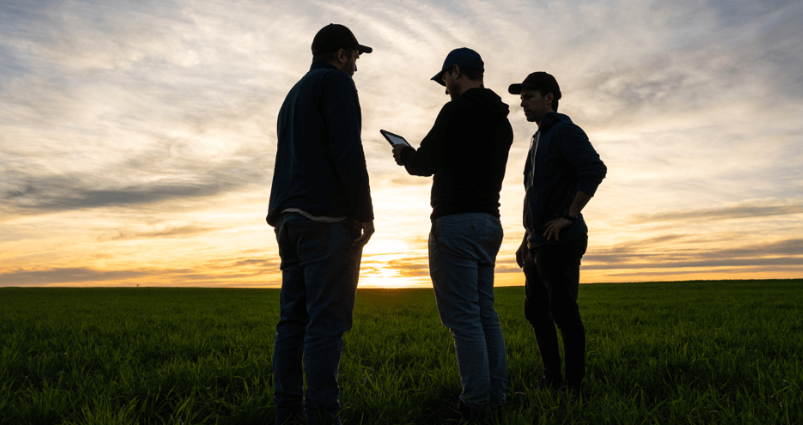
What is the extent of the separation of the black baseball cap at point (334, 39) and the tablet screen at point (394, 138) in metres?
0.66

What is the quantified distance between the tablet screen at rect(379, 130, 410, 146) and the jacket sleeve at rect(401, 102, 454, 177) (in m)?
0.26

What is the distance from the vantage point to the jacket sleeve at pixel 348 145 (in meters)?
2.54

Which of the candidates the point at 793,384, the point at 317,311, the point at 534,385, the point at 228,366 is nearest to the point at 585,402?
the point at 534,385

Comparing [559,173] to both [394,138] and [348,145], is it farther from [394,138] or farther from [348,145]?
[348,145]

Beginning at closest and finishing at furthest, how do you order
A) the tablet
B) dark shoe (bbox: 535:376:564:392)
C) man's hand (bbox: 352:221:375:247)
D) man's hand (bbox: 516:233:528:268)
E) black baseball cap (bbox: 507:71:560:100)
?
1. man's hand (bbox: 352:221:375:247)
2. the tablet
3. dark shoe (bbox: 535:376:564:392)
4. black baseball cap (bbox: 507:71:560:100)
5. man's hand (bbox: 516:233:528:268)

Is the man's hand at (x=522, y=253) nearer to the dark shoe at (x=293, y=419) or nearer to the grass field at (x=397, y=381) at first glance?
the grass field at (x=397, y=381)

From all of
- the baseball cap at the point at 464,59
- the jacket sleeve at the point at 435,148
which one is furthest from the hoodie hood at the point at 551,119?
the jacket sleeve at the point at 435,148

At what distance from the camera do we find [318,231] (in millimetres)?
2527

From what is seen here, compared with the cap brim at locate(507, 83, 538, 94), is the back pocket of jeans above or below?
below

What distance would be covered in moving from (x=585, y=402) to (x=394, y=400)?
151cm

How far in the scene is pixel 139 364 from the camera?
16.1ft

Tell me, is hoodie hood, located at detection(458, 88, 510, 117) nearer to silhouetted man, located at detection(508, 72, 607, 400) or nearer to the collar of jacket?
silhouetted man, located at detection(508, 72, 607, 400)

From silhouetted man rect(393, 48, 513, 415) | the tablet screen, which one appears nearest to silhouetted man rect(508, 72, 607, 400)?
silhouetted man rect(393, 48, 513, 415)

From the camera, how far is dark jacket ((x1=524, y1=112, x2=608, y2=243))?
3.26 m
